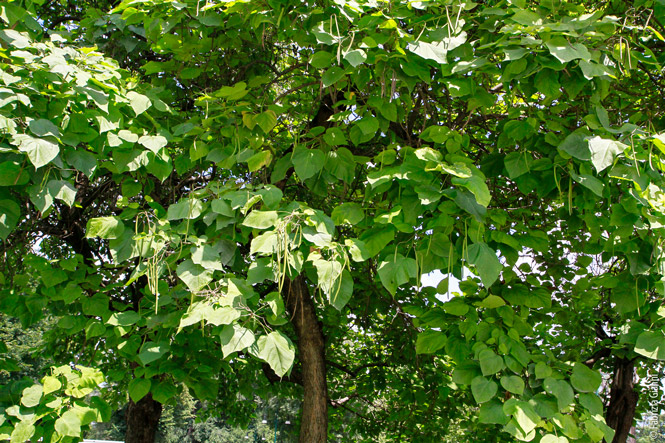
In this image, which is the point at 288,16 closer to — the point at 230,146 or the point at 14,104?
the point at 230,146

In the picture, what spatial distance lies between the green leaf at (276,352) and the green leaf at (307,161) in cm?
73

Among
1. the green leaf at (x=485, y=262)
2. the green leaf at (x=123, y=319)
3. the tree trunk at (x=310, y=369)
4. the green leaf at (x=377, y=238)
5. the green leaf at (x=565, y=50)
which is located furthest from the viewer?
the tree trunk at (x=310, y=369)

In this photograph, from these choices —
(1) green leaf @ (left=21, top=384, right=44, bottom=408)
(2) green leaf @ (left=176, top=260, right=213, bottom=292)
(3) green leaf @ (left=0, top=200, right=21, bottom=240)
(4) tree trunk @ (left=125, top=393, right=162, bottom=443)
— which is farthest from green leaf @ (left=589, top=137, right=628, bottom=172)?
(4) tree trunk @ (left=125, top=393, right=162, bottom=443)

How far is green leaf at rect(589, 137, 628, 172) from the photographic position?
1.76 meters

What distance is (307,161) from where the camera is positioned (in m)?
2.33

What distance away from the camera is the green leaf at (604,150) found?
1.76m

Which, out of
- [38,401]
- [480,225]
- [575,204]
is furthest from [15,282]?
[575,204]

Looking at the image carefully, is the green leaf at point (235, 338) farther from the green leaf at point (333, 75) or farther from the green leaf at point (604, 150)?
the green leaf at point (604, 150)

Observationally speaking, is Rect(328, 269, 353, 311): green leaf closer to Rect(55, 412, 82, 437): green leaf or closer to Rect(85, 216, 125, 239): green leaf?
Rect(85, 216, 125, 239): green leaf

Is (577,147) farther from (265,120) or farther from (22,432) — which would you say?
(22,432)

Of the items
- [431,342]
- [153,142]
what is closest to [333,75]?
[153,142]

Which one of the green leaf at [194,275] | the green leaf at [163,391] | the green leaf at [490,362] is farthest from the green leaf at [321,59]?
the green leaf at [163,391]

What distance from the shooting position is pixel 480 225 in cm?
199

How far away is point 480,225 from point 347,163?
717 mm
